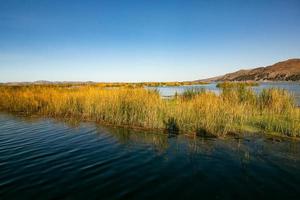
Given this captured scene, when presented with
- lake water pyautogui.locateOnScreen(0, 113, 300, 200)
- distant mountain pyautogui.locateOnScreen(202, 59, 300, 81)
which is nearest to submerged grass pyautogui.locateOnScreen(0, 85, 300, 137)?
lake water pyautogui.locateOnScreen(0, 113, 300, 200)

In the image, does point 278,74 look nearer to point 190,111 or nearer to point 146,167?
point 190,111

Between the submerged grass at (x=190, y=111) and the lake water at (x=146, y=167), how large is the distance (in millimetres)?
996

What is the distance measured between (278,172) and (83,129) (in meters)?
8.07

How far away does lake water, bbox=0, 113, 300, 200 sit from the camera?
14.8 feet

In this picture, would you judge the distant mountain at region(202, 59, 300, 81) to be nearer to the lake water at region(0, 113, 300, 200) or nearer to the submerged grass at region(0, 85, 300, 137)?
the submerged grass at region(0, 85, 300, 137)

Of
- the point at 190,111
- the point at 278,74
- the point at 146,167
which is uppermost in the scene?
the point at 278,74

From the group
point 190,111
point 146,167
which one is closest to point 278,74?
point 190,111

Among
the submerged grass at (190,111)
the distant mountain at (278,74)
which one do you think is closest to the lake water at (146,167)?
the submerged grass at (190,111)

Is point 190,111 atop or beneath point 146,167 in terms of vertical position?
atop

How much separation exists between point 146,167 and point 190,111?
445 centimetres

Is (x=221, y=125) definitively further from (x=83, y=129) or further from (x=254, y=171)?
(x=83, y=129)

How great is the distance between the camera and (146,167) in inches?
228

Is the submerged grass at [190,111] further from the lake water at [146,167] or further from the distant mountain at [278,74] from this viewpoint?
the distant mountain at [278,74]

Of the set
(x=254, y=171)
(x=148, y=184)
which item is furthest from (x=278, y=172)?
(x=148, y=184)
